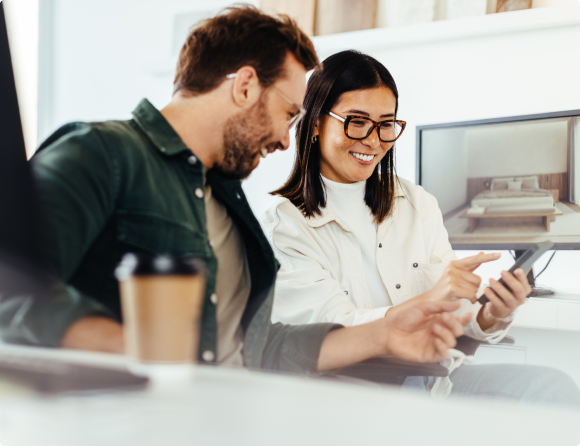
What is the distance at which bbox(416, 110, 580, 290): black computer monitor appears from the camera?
0.56 metres

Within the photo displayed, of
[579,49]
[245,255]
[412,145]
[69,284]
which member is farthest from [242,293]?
[579,49]

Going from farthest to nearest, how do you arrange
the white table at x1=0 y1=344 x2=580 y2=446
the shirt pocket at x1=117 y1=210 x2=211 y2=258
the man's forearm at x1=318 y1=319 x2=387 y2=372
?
the man's forearm at x1=318 y1=319 x2=387 y2=372 < the shirt pocket at x1=117 y1=210 x2=211 y2=258 < the white table at x1=0 y1=344 x2=580 y2=446

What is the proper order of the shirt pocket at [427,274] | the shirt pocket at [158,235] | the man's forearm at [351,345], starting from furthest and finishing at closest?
the shirt pocket at [427,274] < the man's forearm at [351,345] < the shirt pocket at [158,235]

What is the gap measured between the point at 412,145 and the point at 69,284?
486 millimetres

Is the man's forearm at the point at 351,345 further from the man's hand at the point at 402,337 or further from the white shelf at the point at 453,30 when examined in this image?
the white shelf at the point at 453,30

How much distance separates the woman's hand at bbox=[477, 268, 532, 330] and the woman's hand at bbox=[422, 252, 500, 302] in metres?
0.02

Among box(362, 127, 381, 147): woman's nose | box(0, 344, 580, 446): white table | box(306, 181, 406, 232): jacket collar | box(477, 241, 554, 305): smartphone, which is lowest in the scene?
box(0, 344, 580, 446): white table

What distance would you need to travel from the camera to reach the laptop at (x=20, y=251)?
32 cm

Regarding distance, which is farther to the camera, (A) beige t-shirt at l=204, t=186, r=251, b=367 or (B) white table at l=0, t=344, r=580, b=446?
(A) beige t-shirt at l=204, t=186, r=251, b=367

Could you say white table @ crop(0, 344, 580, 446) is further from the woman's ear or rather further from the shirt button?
the woman's ear

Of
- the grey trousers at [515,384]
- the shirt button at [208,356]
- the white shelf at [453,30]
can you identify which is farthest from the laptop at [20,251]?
the white shelf at [453,30]

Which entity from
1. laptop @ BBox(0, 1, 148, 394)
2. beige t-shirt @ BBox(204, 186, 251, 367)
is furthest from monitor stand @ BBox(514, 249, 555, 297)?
laptop @ BBox(0, 1, 148, 394)

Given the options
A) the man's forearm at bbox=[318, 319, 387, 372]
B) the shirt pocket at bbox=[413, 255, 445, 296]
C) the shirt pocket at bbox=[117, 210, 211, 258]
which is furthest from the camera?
the shirt pocket at bbox=[413, 255, 445, 296]

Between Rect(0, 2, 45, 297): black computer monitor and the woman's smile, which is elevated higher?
the woman's smile
